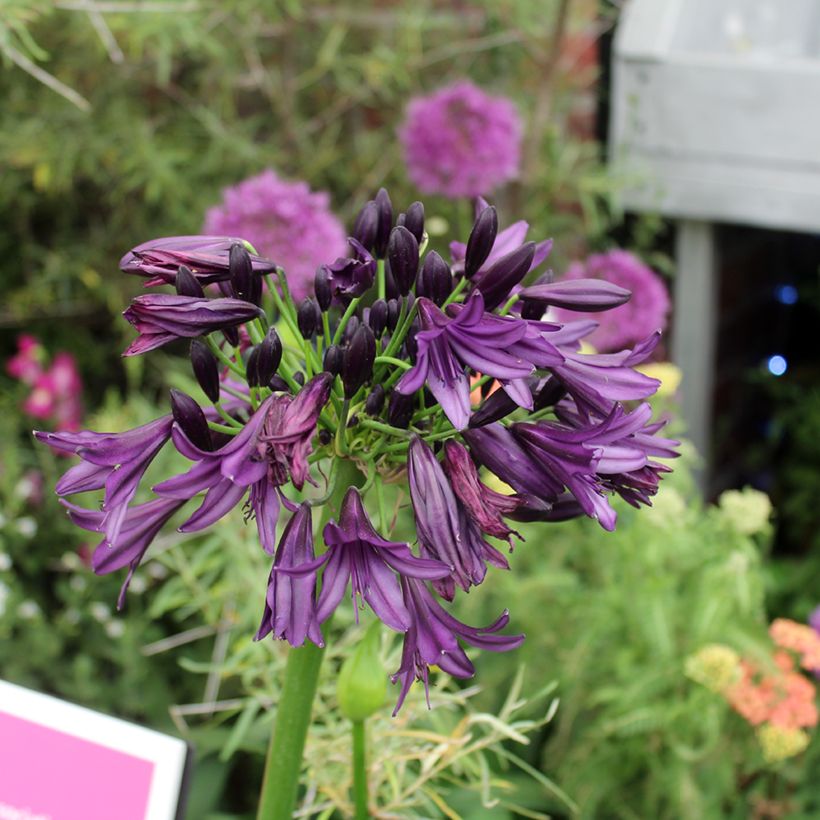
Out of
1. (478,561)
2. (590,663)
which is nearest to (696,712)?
(590,663)

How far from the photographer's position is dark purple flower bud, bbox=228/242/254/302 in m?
0.58

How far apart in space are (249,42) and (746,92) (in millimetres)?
893

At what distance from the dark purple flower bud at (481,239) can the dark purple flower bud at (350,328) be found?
75mm

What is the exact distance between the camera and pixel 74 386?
6.31ft

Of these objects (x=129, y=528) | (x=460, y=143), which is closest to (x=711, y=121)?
(x=460, y=143)

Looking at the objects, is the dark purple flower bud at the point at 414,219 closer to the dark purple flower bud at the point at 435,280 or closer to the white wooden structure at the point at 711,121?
the dark purple flower bud at the point at 435,280

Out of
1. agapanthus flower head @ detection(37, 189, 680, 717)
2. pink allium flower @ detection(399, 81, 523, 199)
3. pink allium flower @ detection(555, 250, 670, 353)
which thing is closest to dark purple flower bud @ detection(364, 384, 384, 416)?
agapanthus flower head @ detection(37, 189, 680, 717)

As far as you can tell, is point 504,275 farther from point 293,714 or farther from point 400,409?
point 293,714

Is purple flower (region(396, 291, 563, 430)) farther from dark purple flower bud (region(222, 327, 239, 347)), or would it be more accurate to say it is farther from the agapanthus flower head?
dark purple flower bud (region(222, 327, 239, 347))

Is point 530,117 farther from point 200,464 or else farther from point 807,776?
point 200,464

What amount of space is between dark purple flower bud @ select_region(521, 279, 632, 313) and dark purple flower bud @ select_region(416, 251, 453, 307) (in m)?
0.07

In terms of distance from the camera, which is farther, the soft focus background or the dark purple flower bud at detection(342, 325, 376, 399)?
the soft focus background

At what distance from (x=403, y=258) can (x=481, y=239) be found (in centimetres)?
5

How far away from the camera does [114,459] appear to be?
0.60 m
